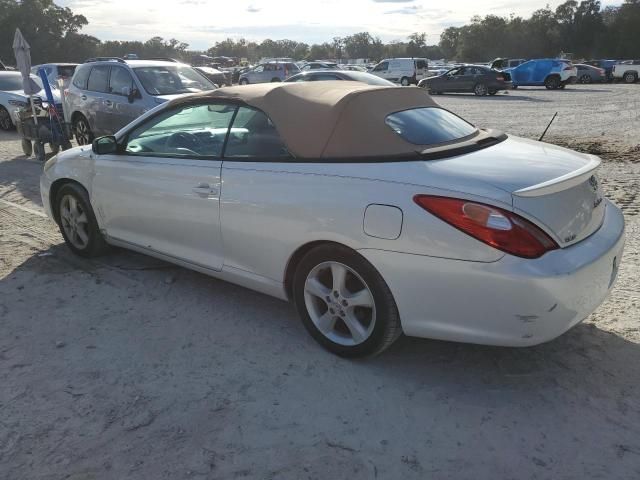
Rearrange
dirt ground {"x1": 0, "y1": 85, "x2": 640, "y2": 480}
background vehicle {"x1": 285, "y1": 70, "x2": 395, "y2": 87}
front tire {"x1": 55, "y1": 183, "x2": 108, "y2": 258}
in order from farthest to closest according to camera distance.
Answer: background vehicle {"x1": 285, "y1": 70, "x2": 395, "y2": 87}, front tire {"x1": 55, "y1": 183, "x2": 108, "y2": 258}, dirt ground {"x1": 0, "y1": 85, "x2": 640, "y2": 480}

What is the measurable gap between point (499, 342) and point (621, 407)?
0.72 m

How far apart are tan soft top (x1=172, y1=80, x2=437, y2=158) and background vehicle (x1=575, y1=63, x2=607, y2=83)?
36.9 meters

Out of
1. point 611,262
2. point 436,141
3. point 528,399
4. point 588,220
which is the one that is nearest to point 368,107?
point 436,141

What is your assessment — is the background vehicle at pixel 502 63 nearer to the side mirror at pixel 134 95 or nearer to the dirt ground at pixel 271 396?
the side mirror at pixel 134 95

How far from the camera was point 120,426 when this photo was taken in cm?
283

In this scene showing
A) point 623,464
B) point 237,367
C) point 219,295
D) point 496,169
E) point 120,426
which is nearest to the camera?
point 623,464

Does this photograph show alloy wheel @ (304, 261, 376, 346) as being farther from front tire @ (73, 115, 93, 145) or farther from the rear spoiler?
front tire @ (73, 115, 93, 145)

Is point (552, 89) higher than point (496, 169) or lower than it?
lower

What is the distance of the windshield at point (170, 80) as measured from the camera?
966 centimetres

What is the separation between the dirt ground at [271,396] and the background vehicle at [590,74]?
36.1 metres

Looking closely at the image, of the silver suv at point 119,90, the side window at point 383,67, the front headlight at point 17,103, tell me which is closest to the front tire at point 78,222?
the silver suv at point 119,90

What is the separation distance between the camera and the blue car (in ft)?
98.7

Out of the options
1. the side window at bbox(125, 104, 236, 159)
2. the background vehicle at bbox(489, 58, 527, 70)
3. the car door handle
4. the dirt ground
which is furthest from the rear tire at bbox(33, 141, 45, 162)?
the background vehicle at bbox(489, 58, 527, 70)

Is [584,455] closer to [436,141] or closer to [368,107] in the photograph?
[436,141]
